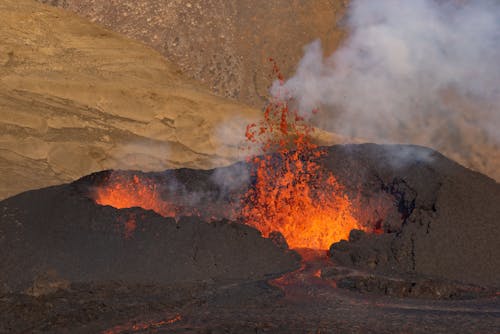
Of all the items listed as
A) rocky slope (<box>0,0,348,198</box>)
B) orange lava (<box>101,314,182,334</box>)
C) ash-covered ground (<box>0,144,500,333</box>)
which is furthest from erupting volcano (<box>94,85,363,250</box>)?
orange lava (<box>101,314,182,334</box>)

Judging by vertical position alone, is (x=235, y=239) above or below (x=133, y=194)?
below

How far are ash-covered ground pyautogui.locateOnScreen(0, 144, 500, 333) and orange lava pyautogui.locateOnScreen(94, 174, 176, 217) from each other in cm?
15

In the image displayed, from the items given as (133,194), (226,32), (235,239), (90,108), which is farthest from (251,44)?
(235,239)

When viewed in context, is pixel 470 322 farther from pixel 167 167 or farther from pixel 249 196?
pixel 167 167

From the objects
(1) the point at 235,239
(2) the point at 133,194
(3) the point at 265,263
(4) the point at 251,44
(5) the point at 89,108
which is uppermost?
(4) the point at 251,44

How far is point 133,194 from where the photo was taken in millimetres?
9016

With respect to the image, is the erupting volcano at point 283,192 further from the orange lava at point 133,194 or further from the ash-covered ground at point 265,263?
the ash-covered ground at point 265,263

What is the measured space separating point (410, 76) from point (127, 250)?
3923 mm

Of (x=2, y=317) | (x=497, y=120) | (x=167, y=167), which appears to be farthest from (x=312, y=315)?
(x=167, y=167)

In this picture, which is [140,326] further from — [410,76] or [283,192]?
[410,76]

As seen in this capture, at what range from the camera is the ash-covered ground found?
5.26 metres

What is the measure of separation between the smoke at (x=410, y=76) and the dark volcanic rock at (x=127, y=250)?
84.2 inches

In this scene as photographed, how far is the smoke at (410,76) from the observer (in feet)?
26.6

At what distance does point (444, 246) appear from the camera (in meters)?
7.14
